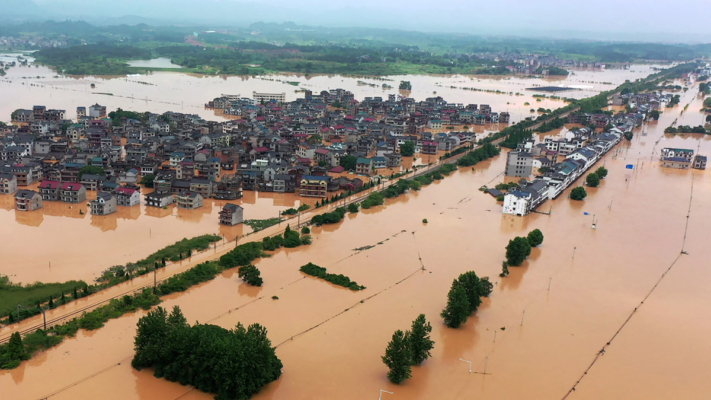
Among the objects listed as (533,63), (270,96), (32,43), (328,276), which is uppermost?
(533,63)

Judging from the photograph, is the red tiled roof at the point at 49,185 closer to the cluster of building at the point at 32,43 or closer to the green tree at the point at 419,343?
the green tree at the point at 419,343

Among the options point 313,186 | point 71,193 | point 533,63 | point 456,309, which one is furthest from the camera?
point 533,63

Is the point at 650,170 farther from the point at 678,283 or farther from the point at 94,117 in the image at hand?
the point at 94,117

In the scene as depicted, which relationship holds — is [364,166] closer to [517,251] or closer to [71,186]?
[517,251]

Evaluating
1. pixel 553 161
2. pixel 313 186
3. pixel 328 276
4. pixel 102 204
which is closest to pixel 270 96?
pixel 553 161

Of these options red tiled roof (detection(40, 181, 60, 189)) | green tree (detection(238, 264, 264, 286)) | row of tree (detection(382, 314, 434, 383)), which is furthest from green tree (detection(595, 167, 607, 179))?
red tiled roof (detection(40, 181, 60, 189))

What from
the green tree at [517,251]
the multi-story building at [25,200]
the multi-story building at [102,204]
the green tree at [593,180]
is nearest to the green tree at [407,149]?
the green tree at [593,180]

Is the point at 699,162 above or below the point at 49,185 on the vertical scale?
above
